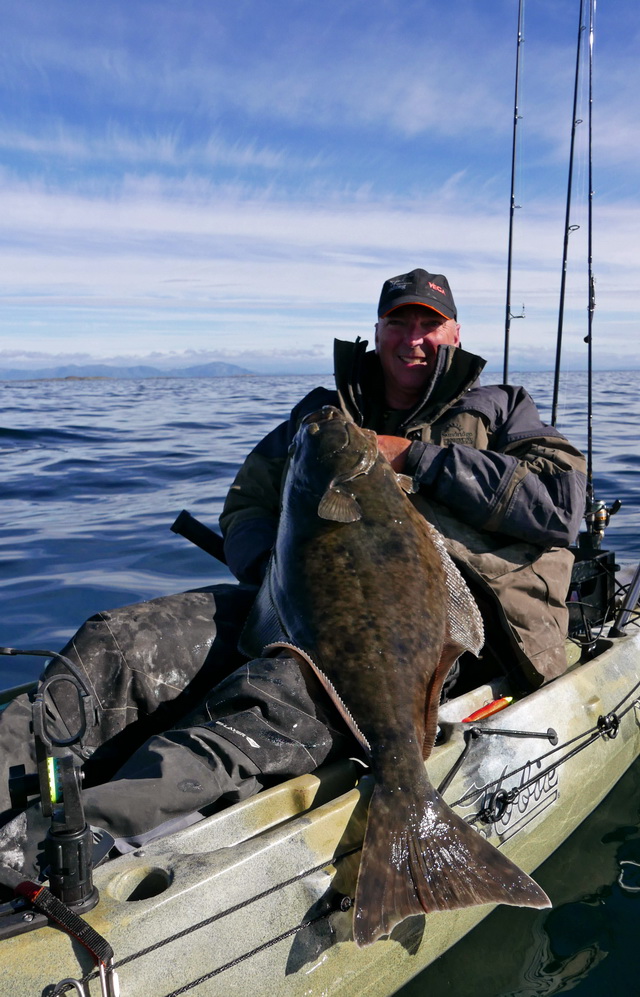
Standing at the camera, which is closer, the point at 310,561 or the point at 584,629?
the point at 310,561

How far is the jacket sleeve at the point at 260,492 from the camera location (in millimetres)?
4184

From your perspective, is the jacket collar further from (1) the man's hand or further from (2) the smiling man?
(1) the man's hand

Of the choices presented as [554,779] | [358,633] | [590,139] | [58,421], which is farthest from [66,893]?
[58,421]

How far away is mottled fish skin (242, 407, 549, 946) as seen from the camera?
8.05 feet

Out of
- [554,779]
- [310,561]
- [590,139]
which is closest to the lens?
[310,561]

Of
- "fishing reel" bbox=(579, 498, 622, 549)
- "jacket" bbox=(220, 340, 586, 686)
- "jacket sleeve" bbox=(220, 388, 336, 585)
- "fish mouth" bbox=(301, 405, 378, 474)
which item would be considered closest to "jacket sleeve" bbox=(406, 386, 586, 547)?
"jacket" bbox=(220, 340, 586, 686)

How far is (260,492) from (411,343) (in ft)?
3.72

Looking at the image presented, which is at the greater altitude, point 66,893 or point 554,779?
point 66,893

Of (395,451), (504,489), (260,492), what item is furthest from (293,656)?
(260,492)

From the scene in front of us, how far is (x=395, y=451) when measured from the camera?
145 inches

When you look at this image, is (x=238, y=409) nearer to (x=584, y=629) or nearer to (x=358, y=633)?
(x=584, y=629)

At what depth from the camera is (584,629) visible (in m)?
4.71

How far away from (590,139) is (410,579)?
15.7ft

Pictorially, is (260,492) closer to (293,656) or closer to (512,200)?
(293,656)
